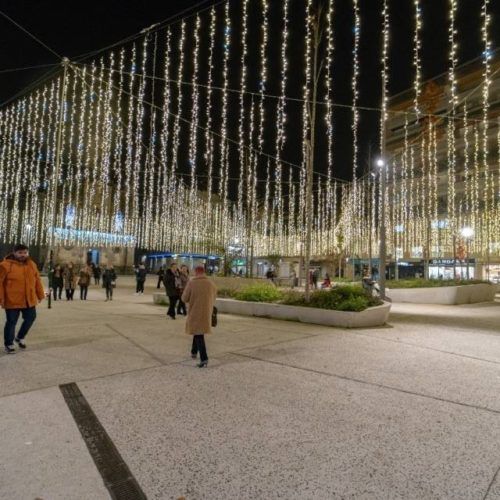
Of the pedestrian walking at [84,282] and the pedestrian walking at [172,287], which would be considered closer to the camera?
the pedestrian walking at [172,287]

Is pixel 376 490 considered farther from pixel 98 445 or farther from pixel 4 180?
pixel 4 180

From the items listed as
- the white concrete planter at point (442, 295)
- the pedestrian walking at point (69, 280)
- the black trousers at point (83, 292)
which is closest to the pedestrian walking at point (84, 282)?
the black trousers at point (83, 292)

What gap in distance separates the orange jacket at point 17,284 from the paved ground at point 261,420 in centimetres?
83

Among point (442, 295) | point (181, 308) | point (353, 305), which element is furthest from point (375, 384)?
point (442, 295)

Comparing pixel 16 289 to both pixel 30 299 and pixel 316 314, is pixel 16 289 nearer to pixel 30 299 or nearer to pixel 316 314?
pixel 30 299

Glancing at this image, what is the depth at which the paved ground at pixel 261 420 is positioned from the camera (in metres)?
2.80

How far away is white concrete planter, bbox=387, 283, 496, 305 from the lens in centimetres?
1880

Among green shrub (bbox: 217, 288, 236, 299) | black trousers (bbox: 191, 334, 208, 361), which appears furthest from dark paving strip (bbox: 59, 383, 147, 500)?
green shrub (bbox: 217, 288, 236, 299)

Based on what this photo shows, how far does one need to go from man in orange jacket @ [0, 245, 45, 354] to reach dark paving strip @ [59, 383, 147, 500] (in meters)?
2.74

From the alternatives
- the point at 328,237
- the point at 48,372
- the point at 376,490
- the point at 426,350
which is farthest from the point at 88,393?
the point at 328,237

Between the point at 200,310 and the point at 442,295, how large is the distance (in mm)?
16074

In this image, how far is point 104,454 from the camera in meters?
3.18

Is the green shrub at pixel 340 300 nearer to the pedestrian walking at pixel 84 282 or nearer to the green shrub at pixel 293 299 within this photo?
the green shrub at pixel 293 299

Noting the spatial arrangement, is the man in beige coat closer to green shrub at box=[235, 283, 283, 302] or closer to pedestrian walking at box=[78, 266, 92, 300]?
green shrub at box=[235, 283, 283, 302]
